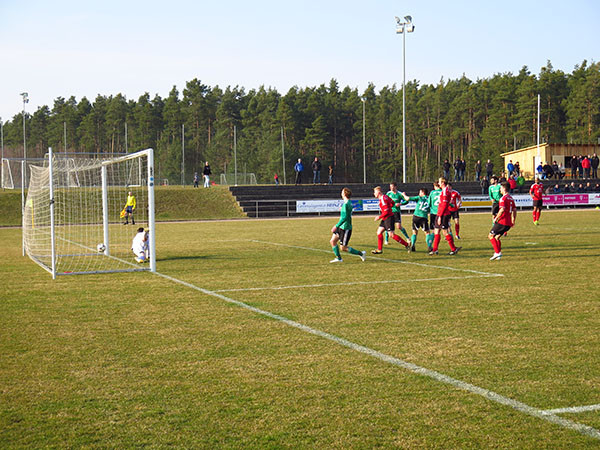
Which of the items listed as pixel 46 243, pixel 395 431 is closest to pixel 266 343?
pixel 395 431

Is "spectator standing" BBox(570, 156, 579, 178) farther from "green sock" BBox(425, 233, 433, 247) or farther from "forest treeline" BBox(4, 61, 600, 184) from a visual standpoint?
"forest treeline" BBox(4, 61, 600, 184)

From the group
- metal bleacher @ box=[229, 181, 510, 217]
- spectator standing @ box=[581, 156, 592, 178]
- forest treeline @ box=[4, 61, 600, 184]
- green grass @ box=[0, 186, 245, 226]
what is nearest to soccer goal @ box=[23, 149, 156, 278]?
green grass @ box=[0, 186, 245, 226]

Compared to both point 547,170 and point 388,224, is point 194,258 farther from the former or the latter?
point 547,170

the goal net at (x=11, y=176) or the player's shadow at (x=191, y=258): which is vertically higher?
the goal net at (x=11, y=176)

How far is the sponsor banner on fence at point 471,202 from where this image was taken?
4362cm

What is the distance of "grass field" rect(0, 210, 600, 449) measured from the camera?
4492 mm

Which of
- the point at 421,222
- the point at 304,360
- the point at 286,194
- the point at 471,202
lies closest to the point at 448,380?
the point at 304,360

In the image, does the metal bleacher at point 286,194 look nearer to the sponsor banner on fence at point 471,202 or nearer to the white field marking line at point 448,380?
the sponsor banner on fence at point 471,202

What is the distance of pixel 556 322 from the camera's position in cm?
798

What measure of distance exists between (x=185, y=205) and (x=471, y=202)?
70.1ft

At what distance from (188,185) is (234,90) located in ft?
245

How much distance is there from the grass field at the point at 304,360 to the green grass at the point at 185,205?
Result: 31.7m

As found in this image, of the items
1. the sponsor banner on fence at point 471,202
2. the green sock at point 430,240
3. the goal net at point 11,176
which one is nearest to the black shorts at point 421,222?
the green sock at point 430,240

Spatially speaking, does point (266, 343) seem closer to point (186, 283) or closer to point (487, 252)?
point (186, 283)
